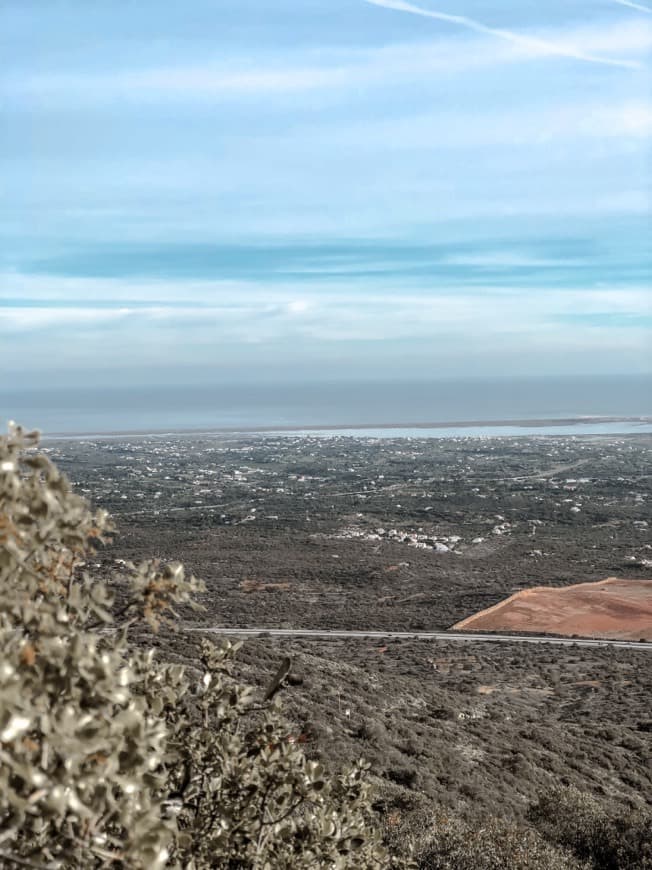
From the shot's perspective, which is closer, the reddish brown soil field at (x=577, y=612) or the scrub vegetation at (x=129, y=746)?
the scrub vegetation at (x=129, y=746)

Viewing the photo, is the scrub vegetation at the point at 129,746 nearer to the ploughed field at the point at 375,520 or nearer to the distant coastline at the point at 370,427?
the ploughed field at the point at 375,520

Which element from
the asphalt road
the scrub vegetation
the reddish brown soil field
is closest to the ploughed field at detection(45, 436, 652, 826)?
the reddish brown soil field

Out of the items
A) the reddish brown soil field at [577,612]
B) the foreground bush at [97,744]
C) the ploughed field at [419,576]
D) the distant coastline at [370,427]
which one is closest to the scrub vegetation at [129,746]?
the foreground bush at [97,744]

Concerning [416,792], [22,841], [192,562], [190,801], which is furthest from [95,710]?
[192,562]

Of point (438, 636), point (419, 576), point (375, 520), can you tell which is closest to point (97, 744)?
point (438, 636)

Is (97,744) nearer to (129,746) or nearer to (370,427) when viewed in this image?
(129,746)

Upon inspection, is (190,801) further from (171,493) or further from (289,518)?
(171,493)

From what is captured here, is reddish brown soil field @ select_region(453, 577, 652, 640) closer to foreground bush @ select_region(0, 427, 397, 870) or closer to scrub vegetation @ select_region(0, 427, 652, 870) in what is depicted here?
scrub vegetation @ select_region(0, 427, 652, 870)
